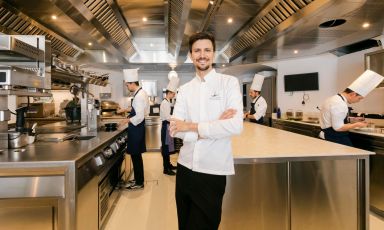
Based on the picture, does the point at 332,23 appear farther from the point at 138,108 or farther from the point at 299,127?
the point at 138,108

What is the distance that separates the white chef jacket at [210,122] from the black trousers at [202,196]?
0.05m

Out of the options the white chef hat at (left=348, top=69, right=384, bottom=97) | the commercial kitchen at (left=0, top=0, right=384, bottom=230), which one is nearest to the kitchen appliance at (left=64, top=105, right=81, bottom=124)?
the commercial kitchen at (left=0, top=0, right=384, bottom=230)

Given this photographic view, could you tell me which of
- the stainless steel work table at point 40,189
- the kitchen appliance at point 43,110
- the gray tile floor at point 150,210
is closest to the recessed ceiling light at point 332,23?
the gray tile floor at point 150,210

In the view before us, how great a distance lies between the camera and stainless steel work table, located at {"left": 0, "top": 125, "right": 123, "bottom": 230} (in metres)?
1.55

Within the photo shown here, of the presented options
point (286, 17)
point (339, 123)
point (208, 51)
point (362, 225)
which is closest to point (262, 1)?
point (286, 17)

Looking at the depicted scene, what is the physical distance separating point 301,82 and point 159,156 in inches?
150

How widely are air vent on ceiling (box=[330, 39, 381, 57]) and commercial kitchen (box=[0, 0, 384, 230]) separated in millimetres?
25

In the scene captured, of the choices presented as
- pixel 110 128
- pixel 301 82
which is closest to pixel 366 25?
pixel 301 82

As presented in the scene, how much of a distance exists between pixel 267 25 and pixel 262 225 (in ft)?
8.88

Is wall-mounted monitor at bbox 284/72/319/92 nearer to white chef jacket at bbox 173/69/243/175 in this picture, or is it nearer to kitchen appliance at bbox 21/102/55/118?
white chef jacket at bbox 173/69/243/175

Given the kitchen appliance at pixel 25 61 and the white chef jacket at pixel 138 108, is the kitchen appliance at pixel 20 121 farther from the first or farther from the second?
the white chef jacket at pixel 138 108

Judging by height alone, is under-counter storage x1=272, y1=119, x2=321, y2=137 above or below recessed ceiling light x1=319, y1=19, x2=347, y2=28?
below

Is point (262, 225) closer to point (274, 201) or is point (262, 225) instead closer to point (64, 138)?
point (274, 201)

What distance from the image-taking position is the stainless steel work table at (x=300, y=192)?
196 centimetres
